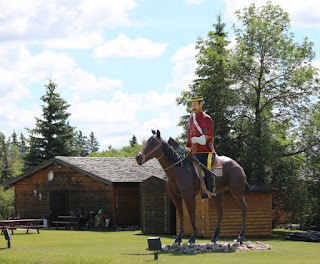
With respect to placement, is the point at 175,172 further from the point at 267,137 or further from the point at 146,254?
the point at 267,137

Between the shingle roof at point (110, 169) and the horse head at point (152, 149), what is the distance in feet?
46.0

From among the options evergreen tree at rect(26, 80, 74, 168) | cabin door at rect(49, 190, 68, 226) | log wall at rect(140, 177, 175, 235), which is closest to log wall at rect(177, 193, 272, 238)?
log wall at rect(140, 177, 175, 235)

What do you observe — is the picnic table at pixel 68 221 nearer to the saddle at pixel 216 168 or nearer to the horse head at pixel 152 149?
the saddle at pixel 216 168

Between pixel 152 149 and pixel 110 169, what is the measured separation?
1746 centimetres

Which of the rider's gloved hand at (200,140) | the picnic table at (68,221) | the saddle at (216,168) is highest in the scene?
the rider's gloved hand at (200,140)

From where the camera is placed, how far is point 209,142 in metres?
14.1

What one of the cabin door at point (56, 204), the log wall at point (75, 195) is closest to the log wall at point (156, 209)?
the log wall at point (75, 195)

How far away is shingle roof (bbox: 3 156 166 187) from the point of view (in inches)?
1127

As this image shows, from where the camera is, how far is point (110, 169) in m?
30.5

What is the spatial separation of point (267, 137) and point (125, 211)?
8.77 m

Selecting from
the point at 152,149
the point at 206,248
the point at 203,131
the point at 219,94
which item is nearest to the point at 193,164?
the point at 203,131

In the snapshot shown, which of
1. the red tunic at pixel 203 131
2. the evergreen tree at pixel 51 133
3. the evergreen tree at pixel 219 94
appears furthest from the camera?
the evergreen tree at pixel 51 133

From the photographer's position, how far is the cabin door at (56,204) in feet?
102

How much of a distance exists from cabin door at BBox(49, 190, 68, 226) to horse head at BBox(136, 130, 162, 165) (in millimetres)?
18741
